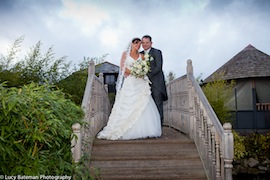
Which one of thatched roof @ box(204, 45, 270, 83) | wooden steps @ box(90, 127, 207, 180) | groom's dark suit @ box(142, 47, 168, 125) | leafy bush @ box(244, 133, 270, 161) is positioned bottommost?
leafy bush @ box(244, 133, 270, 161)

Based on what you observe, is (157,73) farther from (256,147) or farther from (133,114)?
(256,147)

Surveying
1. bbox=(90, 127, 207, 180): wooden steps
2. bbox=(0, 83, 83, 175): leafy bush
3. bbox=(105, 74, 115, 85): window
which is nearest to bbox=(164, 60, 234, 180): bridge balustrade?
bbox=(90, 127, 207, 180): wooden steps

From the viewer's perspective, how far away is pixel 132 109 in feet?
18.1

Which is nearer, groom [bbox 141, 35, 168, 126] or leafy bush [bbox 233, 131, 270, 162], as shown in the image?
groom [bbox 141, 35, 168, 126]

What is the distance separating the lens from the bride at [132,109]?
539cm

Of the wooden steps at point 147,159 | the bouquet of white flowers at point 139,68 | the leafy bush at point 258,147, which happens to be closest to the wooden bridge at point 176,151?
the wooden steps at point 147,159

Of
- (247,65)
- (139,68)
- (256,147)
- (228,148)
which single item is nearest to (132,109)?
(139,68)

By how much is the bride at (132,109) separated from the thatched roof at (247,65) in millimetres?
9849

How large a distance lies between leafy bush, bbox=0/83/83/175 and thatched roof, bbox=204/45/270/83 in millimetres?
13059

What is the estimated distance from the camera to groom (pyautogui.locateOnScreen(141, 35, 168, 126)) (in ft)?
19.6

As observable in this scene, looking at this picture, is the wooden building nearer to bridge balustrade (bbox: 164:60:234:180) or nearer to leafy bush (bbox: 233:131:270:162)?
leafy bush (bbox: 233:131:270:162)

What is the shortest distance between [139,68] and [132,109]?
78 cm

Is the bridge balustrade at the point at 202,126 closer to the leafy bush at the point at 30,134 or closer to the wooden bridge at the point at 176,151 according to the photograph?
the wooden bridge at the point at 176,151

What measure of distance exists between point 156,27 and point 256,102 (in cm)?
802
